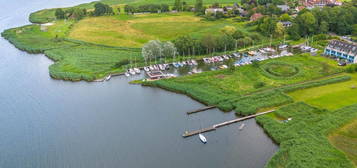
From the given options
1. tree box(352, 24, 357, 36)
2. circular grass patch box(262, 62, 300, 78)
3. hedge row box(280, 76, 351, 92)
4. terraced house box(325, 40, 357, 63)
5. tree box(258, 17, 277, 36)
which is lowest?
hedge row box(280, 76, 351, 92)

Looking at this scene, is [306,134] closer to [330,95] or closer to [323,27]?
Answer: [330,95]

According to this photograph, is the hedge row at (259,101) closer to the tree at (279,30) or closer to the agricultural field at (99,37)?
the agricultural field at (99,37)

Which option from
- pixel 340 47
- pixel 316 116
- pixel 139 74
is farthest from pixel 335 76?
pixel 139 74

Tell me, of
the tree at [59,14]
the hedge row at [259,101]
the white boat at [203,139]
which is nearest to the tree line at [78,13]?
the tree at [59,14]

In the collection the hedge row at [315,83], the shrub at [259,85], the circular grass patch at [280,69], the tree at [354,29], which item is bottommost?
the hedge row at [315,83]

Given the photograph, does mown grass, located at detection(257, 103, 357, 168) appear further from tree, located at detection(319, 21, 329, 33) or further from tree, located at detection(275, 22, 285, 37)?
tree, located at detection(319, 21, 329, 33)

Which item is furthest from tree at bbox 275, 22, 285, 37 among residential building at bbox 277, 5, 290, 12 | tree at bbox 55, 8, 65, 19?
tree at bbox 55, 8, 65, 19

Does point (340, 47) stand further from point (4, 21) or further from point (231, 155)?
point (4, 21)
